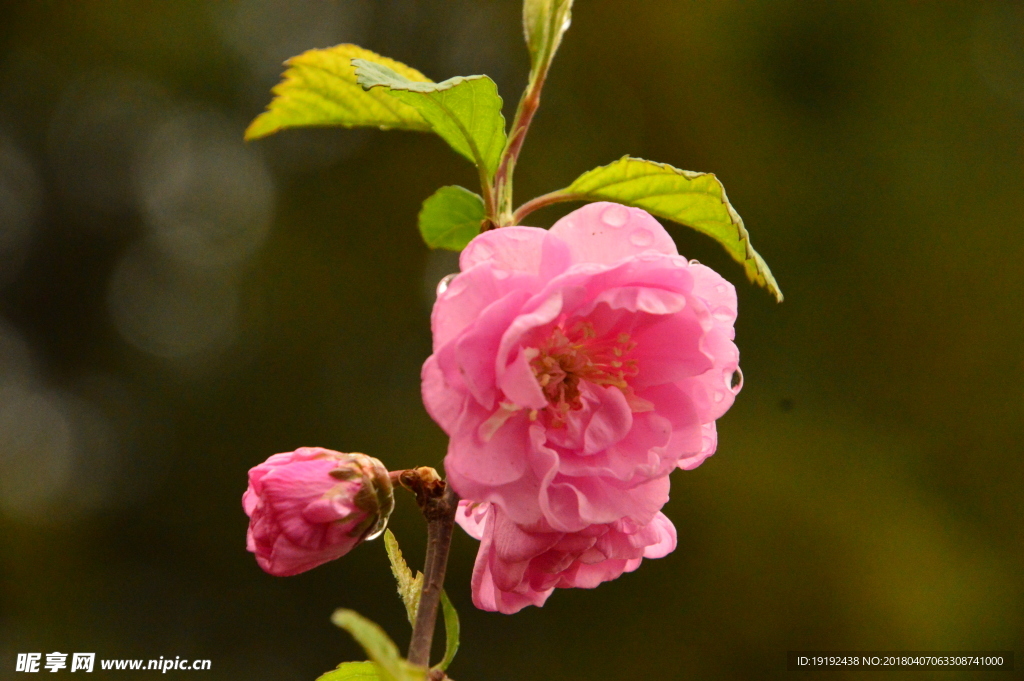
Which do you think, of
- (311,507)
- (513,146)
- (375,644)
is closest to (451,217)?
(513,146)

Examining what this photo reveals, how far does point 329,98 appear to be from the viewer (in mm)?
847

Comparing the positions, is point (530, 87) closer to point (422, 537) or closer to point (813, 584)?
point (422, 537)

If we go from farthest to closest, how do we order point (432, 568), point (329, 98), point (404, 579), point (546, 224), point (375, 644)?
point (546, 224)
point (329, 98)
point (404, 579)
point (432, 568)
point (375, 644)

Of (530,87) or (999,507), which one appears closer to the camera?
(530,87)

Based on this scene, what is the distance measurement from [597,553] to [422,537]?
3.05 meters

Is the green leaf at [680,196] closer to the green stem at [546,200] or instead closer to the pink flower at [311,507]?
the green stem at [546,200]

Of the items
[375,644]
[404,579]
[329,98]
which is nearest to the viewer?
[375,644]

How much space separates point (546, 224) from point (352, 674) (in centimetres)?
300

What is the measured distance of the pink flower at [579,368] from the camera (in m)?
0.58

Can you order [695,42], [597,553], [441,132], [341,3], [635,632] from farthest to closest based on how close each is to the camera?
[341,3] < [695,42] < [635,632] < [441,132] < [597,553]

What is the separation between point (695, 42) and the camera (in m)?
4.79

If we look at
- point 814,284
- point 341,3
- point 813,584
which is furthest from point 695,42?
point 813,584

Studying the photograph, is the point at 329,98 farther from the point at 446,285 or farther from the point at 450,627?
the point at 450,627

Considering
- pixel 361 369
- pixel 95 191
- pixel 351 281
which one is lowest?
pixel 361 369
